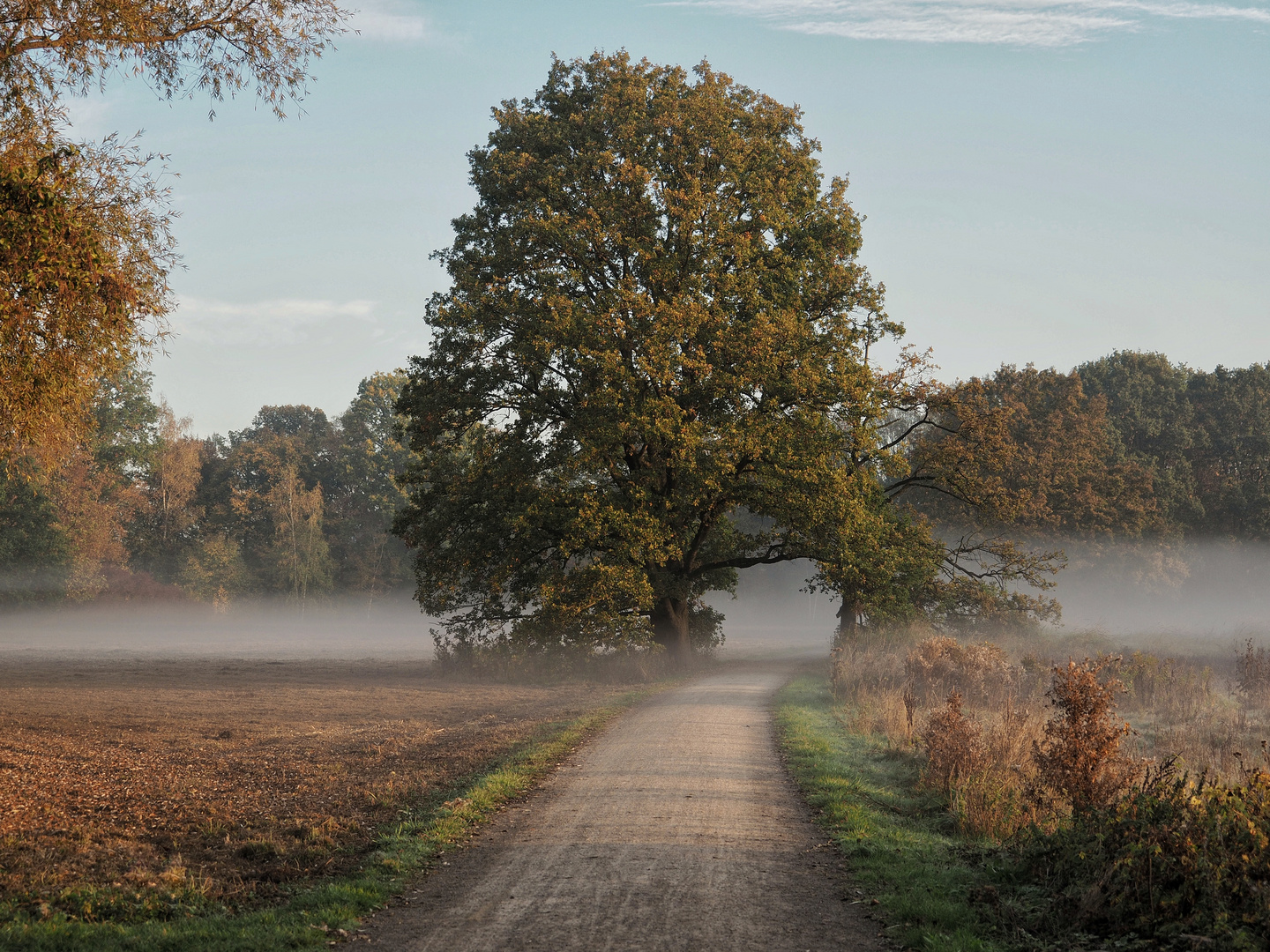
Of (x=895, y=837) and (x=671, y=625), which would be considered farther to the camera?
(x=671, y=625)

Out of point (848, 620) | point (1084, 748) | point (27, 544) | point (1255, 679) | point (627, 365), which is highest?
point (627, 365)

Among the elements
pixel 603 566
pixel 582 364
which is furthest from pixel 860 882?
pixel 582 364

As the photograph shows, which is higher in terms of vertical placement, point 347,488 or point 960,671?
point 347,488

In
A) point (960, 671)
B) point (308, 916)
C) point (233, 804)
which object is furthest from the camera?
point (960, 671)

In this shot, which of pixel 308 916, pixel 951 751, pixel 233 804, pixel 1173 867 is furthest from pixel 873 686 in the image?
pixel 308 916

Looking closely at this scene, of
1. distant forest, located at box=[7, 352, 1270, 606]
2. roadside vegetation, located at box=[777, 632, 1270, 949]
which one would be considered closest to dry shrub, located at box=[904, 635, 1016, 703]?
roadside vegetation, located at box=[777, 632, 1270, 949]

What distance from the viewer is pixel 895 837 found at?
28.3 ft

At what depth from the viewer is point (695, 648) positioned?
32.1 m

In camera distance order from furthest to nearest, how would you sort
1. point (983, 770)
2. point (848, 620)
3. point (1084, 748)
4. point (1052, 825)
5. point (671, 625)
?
point (848, 620) → point (671, 625) → point (983, 770) → point (1084, 748) → point (1052, 825)

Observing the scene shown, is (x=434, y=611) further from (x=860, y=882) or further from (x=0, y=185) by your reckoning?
(x=860, y=882)

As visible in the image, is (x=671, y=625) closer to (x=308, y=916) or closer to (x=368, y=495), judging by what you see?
(x=308, y=916)

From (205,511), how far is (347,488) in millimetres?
12951

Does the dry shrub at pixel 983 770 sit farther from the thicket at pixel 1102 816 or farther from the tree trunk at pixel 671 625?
the tree trunk at pixel 671 625

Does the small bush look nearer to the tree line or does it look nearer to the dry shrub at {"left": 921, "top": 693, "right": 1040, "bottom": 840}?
the dry shrub at {"left": 921, "top": 693, "right": 1040, "bottom": 840}
